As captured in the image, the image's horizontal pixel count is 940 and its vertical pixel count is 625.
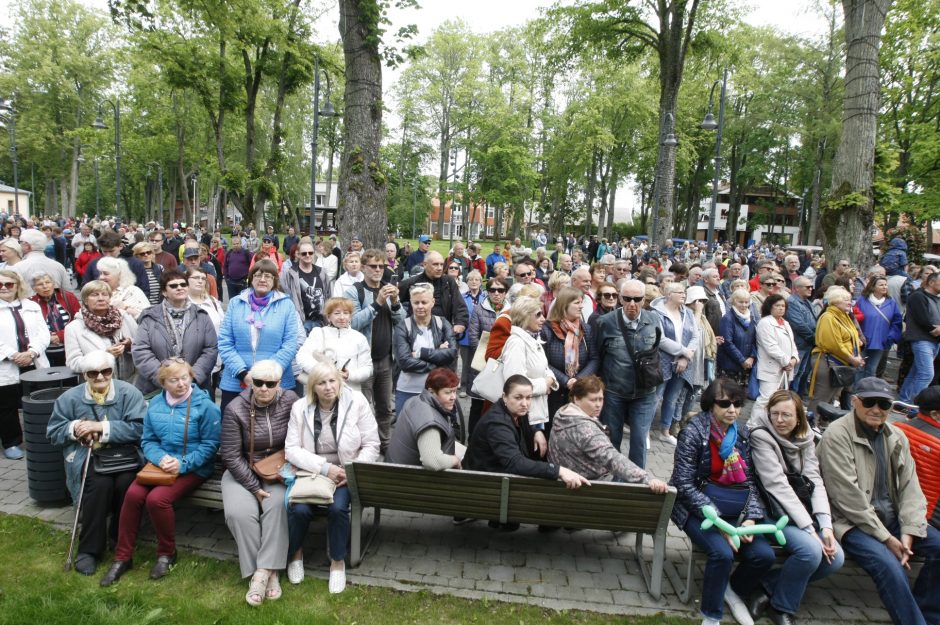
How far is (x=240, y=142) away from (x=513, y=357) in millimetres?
44396

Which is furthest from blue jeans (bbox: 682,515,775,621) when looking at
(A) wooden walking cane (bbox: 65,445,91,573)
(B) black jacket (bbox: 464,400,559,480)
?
(A) wooden walking cane (bbox: 65,445,91,573)

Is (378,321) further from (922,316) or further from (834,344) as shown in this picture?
(922,316)

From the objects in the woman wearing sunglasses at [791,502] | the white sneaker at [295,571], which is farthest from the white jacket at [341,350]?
the woman wearing sunglasses at [791,502]

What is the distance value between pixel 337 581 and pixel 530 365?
7.03 ft

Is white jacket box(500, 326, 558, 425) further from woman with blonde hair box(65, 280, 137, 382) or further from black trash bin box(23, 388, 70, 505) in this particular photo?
black trash bin box(23, 388, 70, 505)

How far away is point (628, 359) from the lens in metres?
5.26

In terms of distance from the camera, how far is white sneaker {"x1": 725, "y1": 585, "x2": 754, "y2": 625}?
3.69 m

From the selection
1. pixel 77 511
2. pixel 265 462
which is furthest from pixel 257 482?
pixel 77 511

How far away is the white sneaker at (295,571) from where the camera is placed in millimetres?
3895

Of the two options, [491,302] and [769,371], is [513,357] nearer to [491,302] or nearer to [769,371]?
[491,302]

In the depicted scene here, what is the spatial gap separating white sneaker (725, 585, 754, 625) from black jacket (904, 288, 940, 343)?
5837mm

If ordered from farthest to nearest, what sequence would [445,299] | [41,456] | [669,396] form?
[669,396], [445,299], [41,456]

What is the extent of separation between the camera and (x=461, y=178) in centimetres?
4181

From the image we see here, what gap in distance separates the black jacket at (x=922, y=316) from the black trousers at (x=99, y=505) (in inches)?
360
